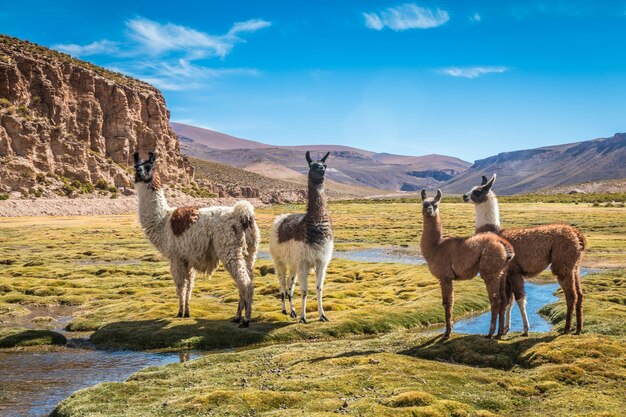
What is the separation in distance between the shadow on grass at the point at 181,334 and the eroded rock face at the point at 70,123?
260 feet

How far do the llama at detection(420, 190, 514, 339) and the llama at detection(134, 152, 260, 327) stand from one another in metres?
5.70

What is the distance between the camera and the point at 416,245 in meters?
50.8

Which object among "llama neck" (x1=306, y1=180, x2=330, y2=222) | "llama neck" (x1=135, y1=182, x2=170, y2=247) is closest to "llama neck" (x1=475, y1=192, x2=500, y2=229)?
"llama neck" (x1=306, y1=180, x2=330, y2=222)

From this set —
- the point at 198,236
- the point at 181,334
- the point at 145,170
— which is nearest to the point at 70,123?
the point at 145,170

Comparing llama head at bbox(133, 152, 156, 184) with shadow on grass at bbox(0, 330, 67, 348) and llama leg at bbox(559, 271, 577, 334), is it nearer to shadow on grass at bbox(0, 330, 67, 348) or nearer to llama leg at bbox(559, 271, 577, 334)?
shadow on grass at bbox(0, 330, 67, 348)

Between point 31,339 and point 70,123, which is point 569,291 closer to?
point 31,339

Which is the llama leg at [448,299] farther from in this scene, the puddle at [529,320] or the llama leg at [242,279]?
the llama leg at [242,279]

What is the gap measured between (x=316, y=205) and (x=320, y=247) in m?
1.23

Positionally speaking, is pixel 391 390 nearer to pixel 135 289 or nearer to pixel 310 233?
pixel 310 233

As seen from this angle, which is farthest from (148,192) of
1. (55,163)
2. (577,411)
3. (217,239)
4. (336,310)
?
(55,163)

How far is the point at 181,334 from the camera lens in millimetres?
15086

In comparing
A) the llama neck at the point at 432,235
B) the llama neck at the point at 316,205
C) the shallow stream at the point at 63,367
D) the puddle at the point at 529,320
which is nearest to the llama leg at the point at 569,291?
the llama neck at the point at 432,235

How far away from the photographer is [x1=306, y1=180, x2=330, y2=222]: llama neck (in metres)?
→ 15.9

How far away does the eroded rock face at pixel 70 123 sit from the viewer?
301ft
